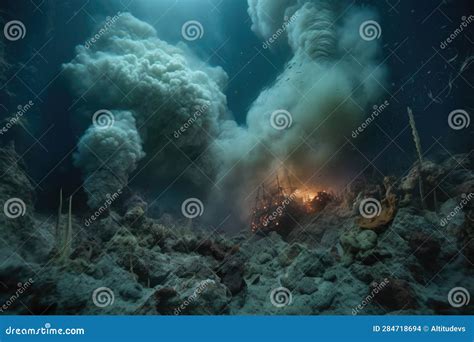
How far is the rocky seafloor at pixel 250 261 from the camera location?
690cm

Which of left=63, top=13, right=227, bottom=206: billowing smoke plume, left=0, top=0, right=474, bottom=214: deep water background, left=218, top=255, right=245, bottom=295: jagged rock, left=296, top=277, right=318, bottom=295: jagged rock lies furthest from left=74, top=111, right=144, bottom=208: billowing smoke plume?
left=296, top=277, right=318, bottom=295: jagged rock

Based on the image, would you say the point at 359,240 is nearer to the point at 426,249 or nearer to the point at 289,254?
the point at 426,249

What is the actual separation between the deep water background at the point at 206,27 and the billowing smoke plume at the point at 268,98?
49 centimetres

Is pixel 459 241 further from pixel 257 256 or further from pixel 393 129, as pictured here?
pixel 257 256

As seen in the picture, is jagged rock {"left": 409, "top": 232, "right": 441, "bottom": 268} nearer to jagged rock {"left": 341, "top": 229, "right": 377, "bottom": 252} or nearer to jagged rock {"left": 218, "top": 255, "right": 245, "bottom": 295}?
jagged rock {"left": 341, "top": 229, "right": 377, "bottom": 252}

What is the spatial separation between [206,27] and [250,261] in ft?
22.1

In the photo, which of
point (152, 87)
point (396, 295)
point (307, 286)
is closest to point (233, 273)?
point (307, 286)

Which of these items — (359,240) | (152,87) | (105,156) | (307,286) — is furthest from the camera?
(152,87)

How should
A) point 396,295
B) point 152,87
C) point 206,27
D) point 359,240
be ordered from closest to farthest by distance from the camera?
point 396,295 → point 359,240 → point 152,87 → point 206,27

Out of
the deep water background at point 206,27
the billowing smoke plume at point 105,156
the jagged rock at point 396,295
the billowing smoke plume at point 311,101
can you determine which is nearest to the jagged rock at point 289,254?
the jagged rock at point 396,295

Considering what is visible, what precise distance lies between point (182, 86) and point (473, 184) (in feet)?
25.2

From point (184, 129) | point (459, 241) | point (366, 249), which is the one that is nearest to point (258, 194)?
point (184, 129)

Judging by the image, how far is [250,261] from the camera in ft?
27.7

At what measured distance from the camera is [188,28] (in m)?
8.88
